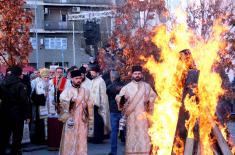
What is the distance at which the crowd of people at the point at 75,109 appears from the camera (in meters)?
10.5

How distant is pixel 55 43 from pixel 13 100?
46.4 meters

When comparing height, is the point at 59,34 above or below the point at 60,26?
below

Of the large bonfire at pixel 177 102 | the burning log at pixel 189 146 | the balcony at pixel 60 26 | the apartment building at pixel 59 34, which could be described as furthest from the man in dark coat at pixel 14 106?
the balcony at pixel 60 26

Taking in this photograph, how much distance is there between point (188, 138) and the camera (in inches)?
273

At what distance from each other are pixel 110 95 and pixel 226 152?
667cm

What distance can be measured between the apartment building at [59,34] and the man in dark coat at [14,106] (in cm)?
4419

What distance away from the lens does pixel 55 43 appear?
58.4m

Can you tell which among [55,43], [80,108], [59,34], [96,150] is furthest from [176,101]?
[59,34]

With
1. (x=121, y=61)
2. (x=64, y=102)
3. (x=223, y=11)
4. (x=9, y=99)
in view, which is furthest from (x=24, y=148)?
(x=223, y=11)

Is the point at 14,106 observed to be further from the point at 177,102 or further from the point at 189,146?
the point at 189,146

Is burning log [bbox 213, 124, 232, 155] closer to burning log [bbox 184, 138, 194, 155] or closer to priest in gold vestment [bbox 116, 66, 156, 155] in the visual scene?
burning log [bbox 184, 138, 194, 155]

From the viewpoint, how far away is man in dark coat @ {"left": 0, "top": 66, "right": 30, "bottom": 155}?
12.3m

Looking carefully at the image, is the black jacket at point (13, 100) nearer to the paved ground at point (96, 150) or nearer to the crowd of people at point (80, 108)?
the crowd of people at point (80, 108)

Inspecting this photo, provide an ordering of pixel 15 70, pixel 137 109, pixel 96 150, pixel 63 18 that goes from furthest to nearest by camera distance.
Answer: pixel 63 18, pixel 96 150, pixel 15 70, pixel 137 109
